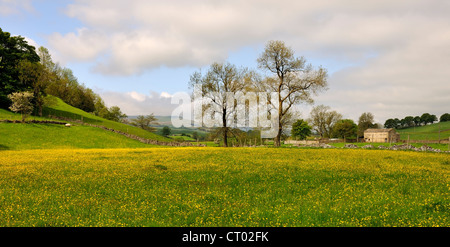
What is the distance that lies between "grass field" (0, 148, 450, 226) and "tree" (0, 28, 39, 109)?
7735cm

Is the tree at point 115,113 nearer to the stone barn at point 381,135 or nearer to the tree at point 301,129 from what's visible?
the tree at point 301,129

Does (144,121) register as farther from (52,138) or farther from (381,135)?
(381,135)

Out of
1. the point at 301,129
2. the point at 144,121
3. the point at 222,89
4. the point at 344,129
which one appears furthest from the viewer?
the point at 144,121

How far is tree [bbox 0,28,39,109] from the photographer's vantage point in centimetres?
8038

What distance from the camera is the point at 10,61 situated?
86.0m

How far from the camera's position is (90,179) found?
1788 centimetres

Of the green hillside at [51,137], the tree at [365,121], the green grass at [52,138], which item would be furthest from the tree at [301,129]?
the green hillside at [51,137]

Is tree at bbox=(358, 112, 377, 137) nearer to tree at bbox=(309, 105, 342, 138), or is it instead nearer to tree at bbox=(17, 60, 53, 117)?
tree at bbox=(309, 105, 342, 138)

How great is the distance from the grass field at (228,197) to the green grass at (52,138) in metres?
42.8

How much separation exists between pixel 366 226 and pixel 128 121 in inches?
6905

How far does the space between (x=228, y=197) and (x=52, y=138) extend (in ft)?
216

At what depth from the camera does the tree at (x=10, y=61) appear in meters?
80.4

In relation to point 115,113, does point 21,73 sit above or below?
above

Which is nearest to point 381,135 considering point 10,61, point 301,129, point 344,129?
point 344,129
